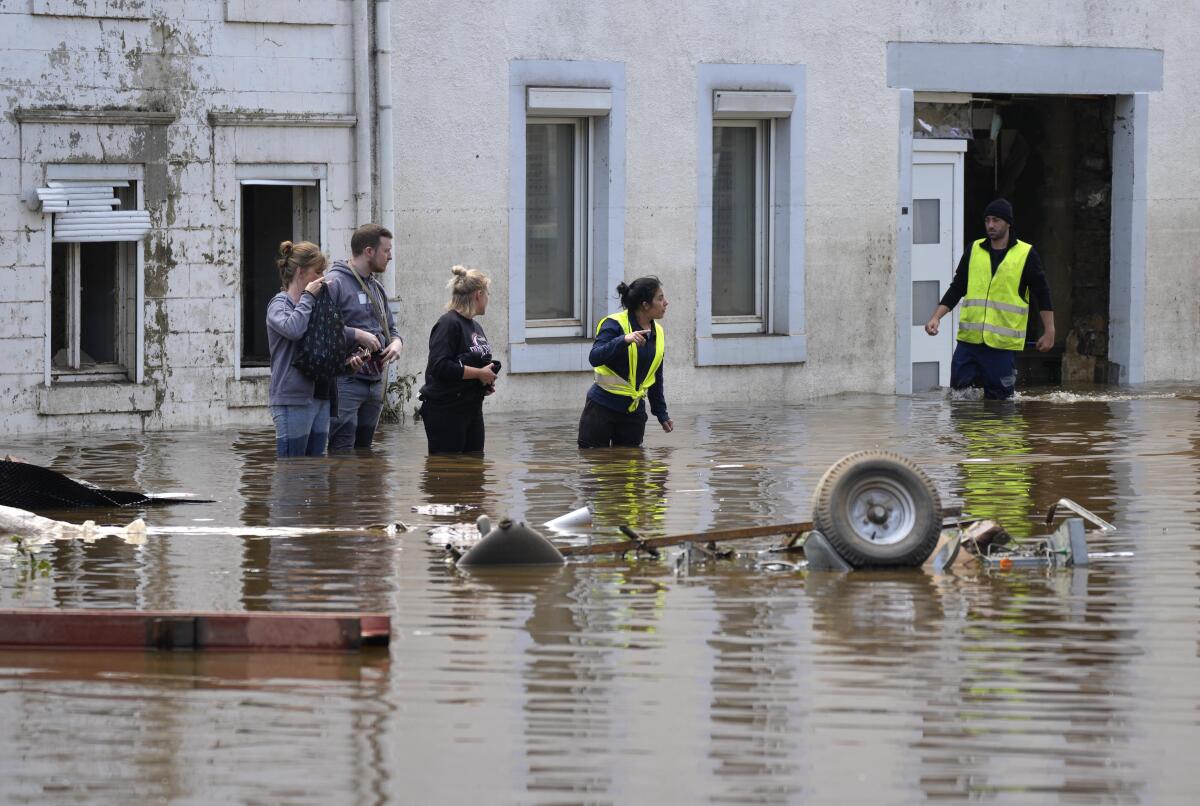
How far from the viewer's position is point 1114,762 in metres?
6.05

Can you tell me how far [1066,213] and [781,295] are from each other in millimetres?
4157

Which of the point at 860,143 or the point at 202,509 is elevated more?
the point at 860,143

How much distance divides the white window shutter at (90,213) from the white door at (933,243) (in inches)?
292

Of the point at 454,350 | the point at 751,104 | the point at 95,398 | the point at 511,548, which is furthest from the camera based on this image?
the point at 751,104

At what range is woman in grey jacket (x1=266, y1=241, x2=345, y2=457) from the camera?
1271 centimetres

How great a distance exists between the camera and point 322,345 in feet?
41.7

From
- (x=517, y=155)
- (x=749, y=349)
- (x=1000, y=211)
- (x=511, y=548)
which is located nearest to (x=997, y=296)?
(x=1000, y=211)

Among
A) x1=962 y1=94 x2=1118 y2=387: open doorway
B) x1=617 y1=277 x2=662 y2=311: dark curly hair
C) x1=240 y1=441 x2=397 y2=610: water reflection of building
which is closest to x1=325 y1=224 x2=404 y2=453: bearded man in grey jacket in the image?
x1=240 y1=441 x2=397 y2=610: water reflection of building

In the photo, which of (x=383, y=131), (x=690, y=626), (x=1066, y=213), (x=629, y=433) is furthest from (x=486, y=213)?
(x=690, y=626)

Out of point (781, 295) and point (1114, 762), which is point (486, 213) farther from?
point (1114, 762)

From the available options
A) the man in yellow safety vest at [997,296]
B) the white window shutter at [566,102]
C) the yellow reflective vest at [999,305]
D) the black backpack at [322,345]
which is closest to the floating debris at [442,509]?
the black backpack at [322,345]

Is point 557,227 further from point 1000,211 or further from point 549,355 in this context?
point 1000,211

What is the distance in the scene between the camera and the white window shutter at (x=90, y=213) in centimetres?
1633

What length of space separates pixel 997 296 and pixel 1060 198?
5.63 metres
